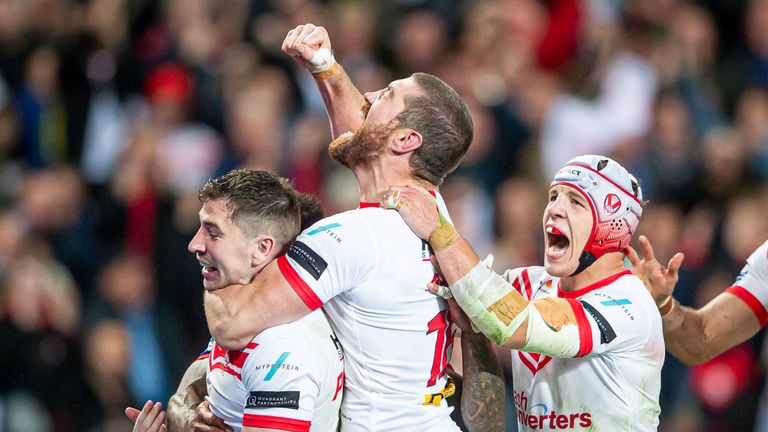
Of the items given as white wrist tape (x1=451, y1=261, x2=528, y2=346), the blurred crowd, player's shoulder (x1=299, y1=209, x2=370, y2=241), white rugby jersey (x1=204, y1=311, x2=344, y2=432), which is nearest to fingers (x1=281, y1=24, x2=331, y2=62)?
player's shoulder (x1=299, y1=209, x2=370, y2=241)

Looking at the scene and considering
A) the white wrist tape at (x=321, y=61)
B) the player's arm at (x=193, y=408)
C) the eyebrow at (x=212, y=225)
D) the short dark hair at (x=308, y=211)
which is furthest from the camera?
the white wrist tape at (x=321, y=61)

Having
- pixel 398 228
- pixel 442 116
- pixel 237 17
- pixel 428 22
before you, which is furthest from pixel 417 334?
pixel 237 17

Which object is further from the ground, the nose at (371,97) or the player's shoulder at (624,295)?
the nose at (371,97)

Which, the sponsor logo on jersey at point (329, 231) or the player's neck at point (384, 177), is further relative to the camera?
the player's neck at point (384, 177)

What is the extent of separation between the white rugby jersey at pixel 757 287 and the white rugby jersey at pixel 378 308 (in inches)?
88.8

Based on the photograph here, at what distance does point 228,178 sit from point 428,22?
23.1 feet

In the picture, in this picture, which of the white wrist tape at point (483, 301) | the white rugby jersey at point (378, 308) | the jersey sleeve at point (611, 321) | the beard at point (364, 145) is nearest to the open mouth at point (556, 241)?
the jersey sleeve at point (611, 321)

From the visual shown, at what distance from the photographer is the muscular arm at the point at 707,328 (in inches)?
268

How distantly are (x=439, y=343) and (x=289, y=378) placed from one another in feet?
2.52

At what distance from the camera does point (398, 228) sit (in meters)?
5.46

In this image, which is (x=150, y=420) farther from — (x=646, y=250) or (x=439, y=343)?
(x=646, y=250)

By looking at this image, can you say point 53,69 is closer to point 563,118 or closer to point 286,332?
point 563,118

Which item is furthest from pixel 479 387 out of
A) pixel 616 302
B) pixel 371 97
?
pixel 371 97

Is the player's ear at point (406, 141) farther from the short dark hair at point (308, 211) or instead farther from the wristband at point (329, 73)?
the wristband at point (329, 73)
